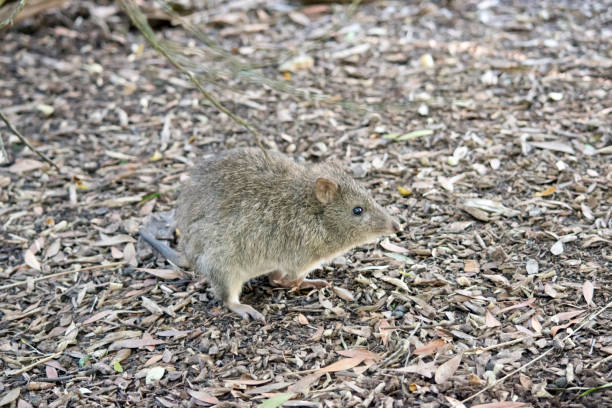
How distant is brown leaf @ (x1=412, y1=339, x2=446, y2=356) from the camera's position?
442 centimetres

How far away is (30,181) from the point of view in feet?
22.6

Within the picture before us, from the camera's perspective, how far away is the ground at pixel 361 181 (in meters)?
4.43

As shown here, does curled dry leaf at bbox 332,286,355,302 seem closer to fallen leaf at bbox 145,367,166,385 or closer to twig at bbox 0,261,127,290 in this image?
fallen leaf at bbox 145,367,166,385

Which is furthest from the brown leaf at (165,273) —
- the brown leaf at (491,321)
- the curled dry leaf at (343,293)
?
the brown leaf at (491,321)

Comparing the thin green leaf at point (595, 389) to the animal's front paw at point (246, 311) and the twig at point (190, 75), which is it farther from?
the twig at point (190, 75)

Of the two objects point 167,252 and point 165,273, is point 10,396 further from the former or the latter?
point 167,252

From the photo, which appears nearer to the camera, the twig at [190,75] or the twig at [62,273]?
the twig at [190,75]

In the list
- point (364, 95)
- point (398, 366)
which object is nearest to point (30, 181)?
point (364, 95)

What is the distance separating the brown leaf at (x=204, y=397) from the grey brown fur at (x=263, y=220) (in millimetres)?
770

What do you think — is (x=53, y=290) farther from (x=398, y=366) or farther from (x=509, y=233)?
(x=509, y=233)

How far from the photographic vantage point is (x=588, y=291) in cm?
475

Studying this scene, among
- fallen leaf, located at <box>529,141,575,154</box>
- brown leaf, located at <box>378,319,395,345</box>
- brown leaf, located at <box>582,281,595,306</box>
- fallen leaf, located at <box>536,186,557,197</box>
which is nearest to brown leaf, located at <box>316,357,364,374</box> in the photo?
brown leaf, located at <box>378,319,395,345</box>

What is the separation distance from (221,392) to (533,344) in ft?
6.45

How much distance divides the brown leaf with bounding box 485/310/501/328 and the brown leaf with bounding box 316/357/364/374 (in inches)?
35.1
